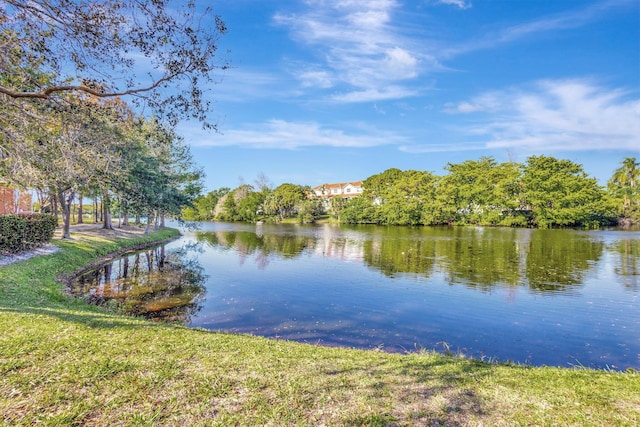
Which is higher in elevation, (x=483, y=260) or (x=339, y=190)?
(x=339, y=190)

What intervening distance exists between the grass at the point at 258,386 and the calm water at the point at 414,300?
3171 mm

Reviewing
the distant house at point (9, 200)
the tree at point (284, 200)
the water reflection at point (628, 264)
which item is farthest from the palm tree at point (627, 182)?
the distant house at point (9, 200)

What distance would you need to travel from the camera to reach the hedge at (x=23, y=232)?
13.7 metres

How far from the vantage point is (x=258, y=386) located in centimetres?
433

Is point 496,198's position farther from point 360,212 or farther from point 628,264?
point 628,264

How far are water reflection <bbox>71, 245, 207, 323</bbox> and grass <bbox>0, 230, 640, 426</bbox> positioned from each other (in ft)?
16.7

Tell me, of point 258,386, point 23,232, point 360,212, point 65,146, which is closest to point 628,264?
point 258,386

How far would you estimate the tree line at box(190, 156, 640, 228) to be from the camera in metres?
54.3

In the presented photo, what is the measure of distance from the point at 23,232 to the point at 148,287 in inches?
239

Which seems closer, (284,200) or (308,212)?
(308,212)

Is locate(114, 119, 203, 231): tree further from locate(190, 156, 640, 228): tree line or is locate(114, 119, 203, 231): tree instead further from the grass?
locate(190, 156, 640, 228): tree line

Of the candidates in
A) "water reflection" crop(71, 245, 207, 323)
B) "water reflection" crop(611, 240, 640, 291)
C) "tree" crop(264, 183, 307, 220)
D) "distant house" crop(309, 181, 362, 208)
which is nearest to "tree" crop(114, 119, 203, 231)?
"water reflection" crop(71, 245, 207, 323)

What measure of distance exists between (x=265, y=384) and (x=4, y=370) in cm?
325

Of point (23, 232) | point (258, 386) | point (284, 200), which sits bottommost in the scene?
point (258, 386)
